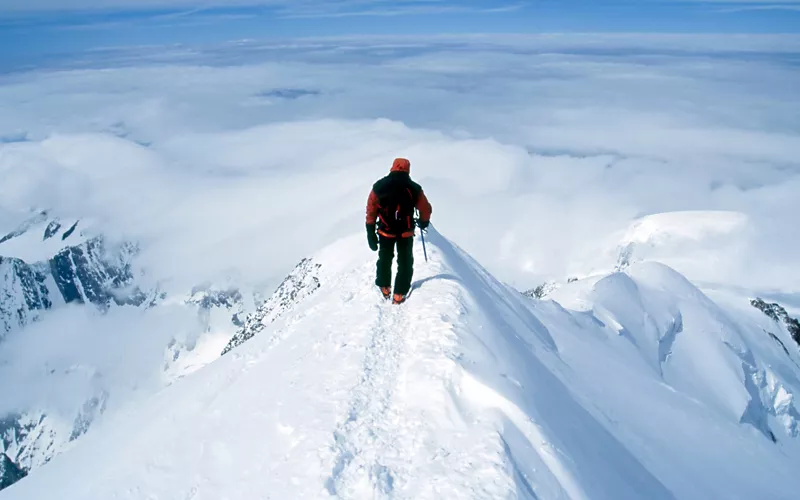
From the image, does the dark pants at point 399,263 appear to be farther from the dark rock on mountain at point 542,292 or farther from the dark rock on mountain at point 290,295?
the dark rock on mountain at point 542,292

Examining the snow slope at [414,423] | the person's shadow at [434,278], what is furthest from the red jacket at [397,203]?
the snow slope at [414,423]

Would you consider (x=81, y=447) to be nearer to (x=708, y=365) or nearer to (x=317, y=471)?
(x=317, y=471)

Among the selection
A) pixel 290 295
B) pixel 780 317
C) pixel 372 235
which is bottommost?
pixel 780 317

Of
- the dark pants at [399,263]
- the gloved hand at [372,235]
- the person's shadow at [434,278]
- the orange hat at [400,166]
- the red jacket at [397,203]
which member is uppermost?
the orange hat at [400,166]

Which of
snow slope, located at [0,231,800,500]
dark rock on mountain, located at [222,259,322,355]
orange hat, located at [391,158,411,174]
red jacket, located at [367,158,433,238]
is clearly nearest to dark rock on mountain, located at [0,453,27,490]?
dark rock on mountain, located at [222,259,322,355]

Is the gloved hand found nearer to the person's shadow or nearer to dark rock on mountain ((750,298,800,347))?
the person's shadow

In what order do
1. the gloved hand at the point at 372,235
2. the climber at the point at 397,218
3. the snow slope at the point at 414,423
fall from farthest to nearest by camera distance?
1. the gloved hand at the point at 372,235
2. the climber at the point at 397,218
3. the snow slope at the point at 414,423

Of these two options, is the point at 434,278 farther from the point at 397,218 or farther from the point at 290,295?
the point at 290,295

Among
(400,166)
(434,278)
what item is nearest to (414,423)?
(400,166)
